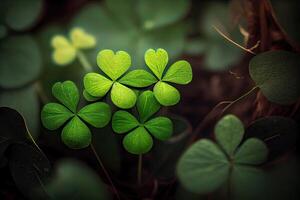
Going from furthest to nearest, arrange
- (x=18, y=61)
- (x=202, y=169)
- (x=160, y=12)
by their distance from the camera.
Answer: (x=160, y=12), (x=18, y=61), (x=202, y=169)

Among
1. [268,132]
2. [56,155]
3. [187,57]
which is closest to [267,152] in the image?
[268,132]

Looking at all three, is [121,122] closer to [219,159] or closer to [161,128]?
[161,128]

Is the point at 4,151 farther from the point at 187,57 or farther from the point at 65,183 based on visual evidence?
the point at 187,57

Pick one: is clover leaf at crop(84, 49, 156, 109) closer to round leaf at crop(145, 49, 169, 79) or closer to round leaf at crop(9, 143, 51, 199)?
round leaf at crop(145, 49, 169, 79)

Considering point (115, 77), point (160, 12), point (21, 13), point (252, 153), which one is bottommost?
point (252, 153)

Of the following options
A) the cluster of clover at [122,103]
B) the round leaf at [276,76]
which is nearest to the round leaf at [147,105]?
the cluster of clover at [122,103]

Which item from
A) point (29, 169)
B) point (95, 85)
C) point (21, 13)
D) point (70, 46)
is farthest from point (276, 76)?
point (21, 13)
